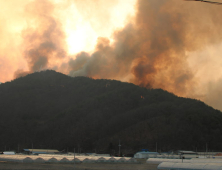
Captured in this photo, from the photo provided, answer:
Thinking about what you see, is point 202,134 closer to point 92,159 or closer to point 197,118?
point 197,118

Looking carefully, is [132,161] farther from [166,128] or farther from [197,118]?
[197,118]

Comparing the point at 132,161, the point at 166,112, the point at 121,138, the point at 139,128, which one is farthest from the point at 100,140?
the point at 132,161

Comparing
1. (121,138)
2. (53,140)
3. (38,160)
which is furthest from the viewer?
(53,140)

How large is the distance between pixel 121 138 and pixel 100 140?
14363 mm

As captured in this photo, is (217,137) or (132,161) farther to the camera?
(217,137)

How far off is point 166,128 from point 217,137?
31.1 m

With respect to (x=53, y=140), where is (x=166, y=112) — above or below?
above

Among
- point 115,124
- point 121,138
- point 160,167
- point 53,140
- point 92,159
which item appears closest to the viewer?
point 160,167

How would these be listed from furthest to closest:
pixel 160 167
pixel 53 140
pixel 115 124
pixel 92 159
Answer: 1. pixel 115 124
2. pixel 53 140
3. pixel 92 159
4. pixel 160 167

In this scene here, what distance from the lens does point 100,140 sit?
572 ft

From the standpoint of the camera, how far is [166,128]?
173125 mm

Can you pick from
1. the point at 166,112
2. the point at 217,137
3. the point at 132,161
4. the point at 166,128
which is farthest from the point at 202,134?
the point at 132,161

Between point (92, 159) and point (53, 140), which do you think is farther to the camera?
point (53, 140)

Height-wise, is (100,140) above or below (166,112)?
below
